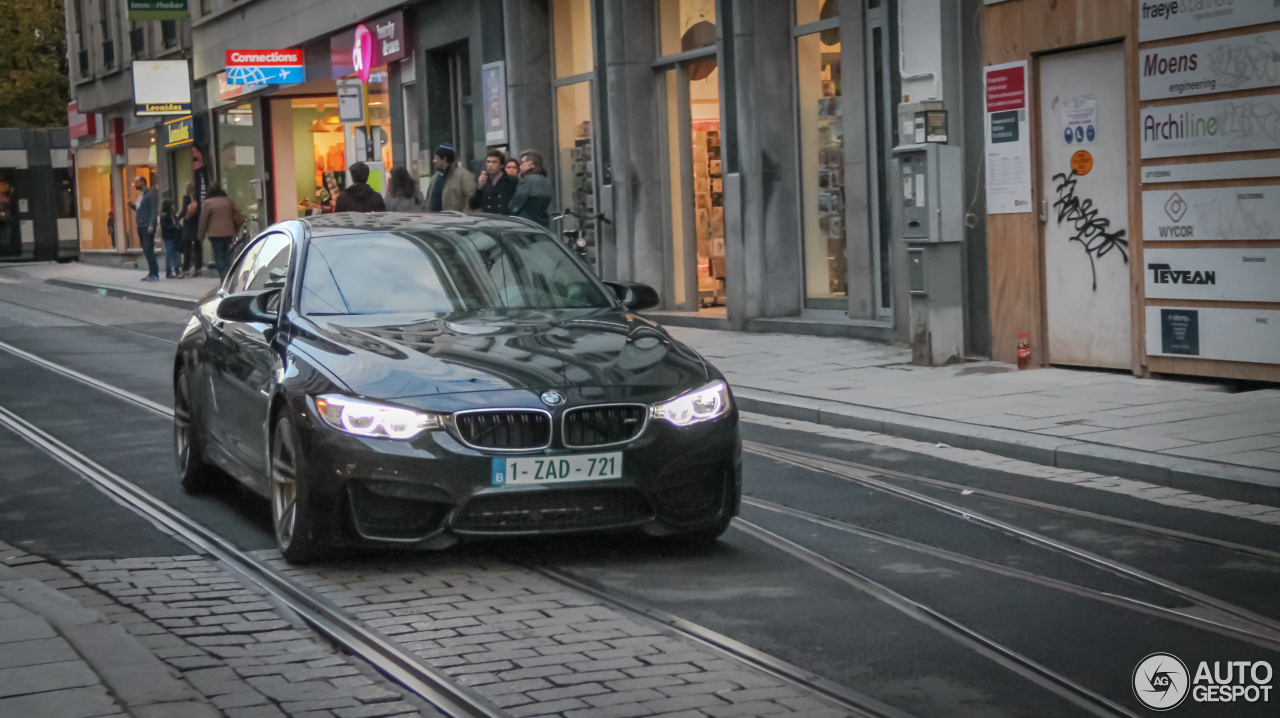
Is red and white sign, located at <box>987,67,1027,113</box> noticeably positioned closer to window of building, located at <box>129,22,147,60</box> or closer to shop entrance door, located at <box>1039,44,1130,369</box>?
shop entrance door, located at <box>1039,44,1130,369</box>

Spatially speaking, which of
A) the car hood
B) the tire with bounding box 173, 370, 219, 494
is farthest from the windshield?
the tire with bounding box 173, 370, 219, 494

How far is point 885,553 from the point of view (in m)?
6.74

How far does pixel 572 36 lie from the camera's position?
22.9 metres

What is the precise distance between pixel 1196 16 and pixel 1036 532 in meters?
5.67

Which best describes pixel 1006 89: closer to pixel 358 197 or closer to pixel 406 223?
pixel 406 223

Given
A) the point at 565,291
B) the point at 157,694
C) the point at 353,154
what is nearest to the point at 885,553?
the point at 565,291

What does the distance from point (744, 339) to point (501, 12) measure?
886 centimetres

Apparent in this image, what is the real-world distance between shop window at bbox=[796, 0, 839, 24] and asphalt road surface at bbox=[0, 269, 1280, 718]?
756cm

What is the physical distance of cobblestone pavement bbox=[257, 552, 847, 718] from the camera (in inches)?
183

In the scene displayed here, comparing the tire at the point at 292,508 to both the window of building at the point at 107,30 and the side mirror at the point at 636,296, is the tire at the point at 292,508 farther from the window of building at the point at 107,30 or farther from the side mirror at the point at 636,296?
the window of building at the point at 107,30

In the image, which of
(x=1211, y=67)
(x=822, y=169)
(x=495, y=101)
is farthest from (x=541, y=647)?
(x=495, y=101)

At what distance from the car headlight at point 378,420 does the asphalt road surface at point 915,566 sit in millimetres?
813

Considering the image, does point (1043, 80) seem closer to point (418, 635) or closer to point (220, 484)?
point (220, 484)

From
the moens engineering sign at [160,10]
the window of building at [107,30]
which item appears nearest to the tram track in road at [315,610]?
the moens engineering sign at [160,10]
